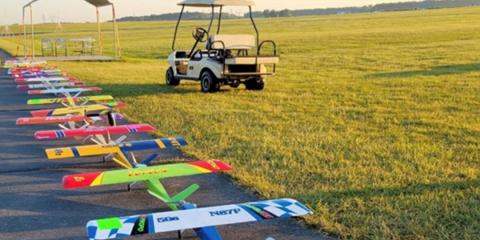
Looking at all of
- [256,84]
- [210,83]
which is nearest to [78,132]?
[210,83]

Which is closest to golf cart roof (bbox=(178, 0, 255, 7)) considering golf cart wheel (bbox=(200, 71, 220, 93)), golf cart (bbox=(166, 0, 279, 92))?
golf cart (bbox=(166, 0, 279, 92))

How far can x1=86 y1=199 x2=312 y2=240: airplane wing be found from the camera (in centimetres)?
348

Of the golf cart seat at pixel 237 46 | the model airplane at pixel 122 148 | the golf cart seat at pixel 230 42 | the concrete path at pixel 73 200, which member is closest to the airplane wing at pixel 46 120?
the concrete path at pixel 73 200

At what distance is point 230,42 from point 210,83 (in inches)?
49.8

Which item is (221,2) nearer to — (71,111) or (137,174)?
(71,111)

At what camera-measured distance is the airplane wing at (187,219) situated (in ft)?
11.4

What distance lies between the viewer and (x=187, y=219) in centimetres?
375

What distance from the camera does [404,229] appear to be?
4.79 metres

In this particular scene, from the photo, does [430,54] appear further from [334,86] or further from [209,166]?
[209,166]

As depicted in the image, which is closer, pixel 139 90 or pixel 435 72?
pixel 139 90

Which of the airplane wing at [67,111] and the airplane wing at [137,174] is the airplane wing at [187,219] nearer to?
the airplane wing at [137,174]

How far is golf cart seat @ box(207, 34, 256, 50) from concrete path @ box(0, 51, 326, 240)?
7.61 meters

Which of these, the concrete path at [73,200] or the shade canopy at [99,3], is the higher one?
the shade canopy at [99,3]

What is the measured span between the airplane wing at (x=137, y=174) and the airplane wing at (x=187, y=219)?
3.96ft
